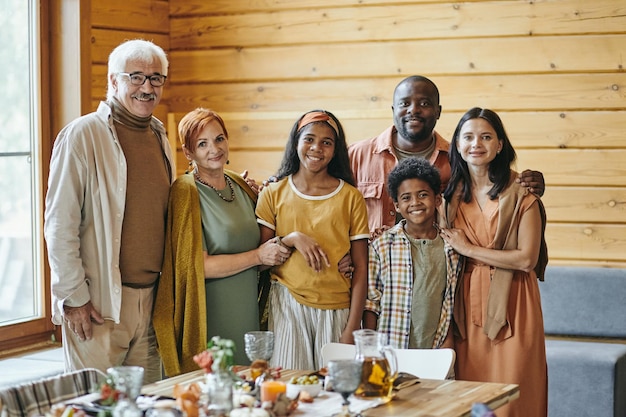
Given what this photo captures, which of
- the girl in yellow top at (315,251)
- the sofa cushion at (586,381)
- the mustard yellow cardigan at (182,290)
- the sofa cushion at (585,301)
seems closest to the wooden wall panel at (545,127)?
the sofa cushion at (585,301)

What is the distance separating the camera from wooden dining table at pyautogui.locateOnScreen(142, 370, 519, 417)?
7.54ft

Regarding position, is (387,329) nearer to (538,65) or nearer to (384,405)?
(384,405)

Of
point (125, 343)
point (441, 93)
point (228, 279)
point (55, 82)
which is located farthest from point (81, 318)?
point (441, 93)

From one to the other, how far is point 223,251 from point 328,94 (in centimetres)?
205

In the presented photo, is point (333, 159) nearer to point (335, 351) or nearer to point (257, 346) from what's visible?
point (335, 351)

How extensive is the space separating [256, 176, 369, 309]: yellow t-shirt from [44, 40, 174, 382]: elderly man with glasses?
41 cm

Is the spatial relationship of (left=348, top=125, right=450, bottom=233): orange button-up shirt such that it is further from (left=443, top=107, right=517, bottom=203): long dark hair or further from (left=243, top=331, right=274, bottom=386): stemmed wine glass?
(left=243, top=331, right=274, bottom=386): stemmed wine glass

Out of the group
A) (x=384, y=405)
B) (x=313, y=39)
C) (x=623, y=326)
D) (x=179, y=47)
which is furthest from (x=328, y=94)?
(x=384, y=405)

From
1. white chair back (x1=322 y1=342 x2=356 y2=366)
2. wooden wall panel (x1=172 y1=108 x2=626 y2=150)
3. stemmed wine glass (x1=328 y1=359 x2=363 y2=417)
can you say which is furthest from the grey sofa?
stemmed wine glass (x1=328 y1=359 x2=363 y2=417)

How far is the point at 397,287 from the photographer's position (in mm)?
3291

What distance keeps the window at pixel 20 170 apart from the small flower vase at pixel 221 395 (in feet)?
8.02

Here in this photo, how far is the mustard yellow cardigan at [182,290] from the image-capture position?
10.5ft

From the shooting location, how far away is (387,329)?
10.8 feet

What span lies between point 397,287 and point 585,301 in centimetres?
169
